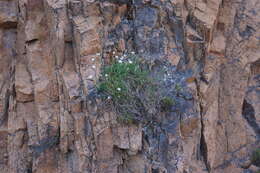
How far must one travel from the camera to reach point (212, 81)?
6594 mm

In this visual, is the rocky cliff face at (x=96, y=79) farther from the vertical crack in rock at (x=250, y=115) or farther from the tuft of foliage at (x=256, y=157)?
the vertical crack in rock at (x=250, y=115)

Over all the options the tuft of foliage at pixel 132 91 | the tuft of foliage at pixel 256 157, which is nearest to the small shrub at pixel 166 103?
the tuft of foliage at pixel 132 91

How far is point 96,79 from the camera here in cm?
534

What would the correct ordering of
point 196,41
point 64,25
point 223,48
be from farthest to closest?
point 223,48 < point 196,41 < point 64,25

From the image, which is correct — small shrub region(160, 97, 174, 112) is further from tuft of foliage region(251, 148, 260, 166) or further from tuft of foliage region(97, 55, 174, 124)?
tuft of foliage region(251, 148, 260, 166)

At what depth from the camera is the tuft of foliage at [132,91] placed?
517cm

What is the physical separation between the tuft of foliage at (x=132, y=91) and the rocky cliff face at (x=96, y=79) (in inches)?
5.6

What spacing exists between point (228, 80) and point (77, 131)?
2946mm

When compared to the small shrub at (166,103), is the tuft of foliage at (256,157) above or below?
→ below

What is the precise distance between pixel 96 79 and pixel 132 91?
1.69ft

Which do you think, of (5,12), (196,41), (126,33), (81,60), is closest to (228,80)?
(196,41)

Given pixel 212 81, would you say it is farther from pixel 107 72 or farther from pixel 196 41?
pixel 107 72

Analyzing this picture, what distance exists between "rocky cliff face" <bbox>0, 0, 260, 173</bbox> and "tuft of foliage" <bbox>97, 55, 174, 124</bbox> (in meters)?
0.14

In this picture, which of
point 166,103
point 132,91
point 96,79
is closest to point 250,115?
point 166,103
